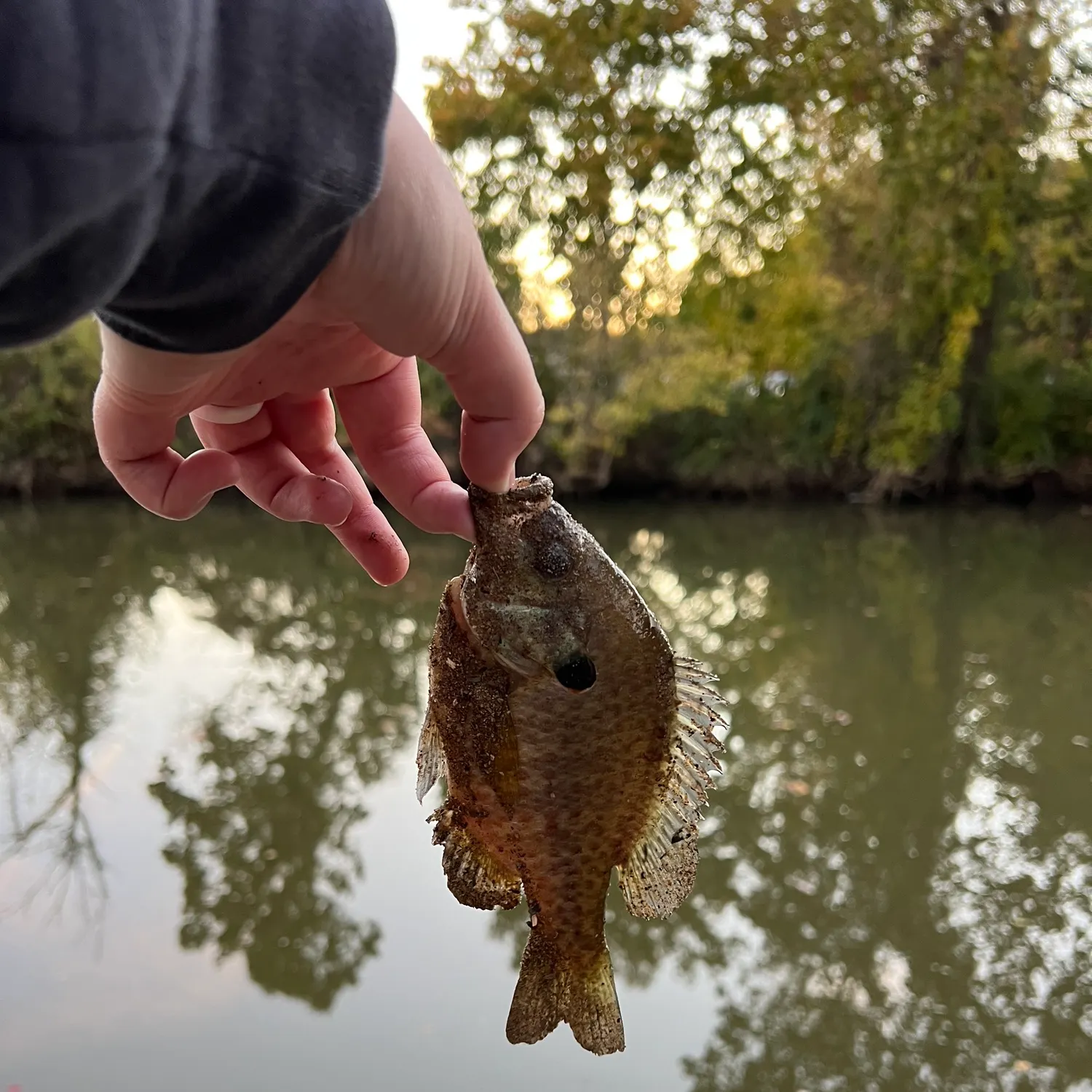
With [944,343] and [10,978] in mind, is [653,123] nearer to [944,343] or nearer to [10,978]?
[944,343]

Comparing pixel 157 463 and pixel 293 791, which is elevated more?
pixel 157 463

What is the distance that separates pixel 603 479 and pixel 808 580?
24.5 ft

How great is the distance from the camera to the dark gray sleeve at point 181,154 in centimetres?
63

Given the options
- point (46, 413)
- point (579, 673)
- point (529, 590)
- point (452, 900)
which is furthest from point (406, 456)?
point (46, 413)

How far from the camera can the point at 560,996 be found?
1521mm

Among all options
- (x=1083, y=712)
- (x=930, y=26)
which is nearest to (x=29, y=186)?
(x=1083, y=712)

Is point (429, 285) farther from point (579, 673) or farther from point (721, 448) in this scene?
point (721, 448)

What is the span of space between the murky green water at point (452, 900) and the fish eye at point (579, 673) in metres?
2.62

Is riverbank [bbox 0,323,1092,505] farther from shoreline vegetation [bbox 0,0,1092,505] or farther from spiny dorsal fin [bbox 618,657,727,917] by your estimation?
spiny dorsal fin [bbox 618,657,727,917]

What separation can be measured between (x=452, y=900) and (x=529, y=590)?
3.36 meters

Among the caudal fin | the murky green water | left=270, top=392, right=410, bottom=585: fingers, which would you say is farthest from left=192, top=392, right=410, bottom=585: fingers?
the murky green water

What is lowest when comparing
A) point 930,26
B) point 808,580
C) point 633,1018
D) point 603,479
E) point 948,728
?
point 603,479

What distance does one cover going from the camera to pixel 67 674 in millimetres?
7051

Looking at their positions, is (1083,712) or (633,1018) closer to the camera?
(633,1018)
